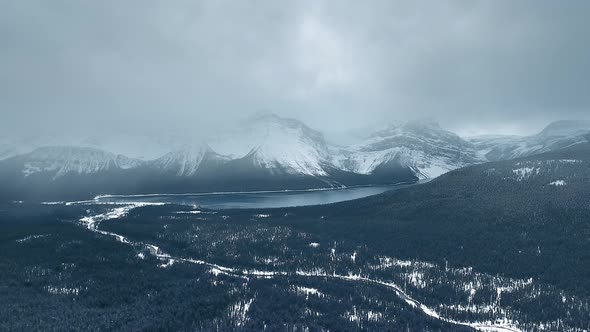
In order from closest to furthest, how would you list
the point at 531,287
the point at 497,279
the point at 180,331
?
the point at 180,331
the point at 531,287
the point at 497,279

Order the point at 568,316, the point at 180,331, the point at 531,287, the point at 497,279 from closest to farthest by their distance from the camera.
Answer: the point at 180,331, the point at 568,316, the point at 531,287, the point at 497,279

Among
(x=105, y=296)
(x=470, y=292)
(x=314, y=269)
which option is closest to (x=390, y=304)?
(x=470, y=292)

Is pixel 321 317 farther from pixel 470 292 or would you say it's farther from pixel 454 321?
pixel 470 292

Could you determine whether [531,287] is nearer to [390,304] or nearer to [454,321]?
[454,321]

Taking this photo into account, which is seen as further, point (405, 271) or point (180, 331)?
point (405, 271)

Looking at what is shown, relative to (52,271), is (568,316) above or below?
below

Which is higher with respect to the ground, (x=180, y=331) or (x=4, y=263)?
(x=4, y=263)

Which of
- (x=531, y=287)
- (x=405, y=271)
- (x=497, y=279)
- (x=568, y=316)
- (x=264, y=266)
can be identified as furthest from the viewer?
(x=264, y=266)

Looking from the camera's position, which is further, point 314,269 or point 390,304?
point 314,269

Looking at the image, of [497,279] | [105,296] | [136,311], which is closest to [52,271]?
[105,296]
